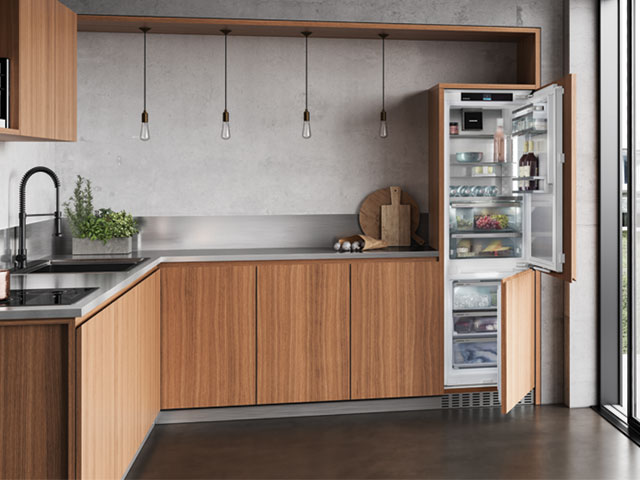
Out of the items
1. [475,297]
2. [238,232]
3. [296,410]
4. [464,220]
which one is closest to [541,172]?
[464,220]

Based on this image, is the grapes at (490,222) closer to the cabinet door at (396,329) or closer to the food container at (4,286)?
the cabinet door at (396,329)

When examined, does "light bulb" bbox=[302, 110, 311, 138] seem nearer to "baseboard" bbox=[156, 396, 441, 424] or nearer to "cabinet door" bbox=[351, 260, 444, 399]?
"cabinet door" bbox=[351, 260, 444, 399]

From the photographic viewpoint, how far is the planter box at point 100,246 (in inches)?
151

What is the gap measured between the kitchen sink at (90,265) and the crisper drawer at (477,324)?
2012mm

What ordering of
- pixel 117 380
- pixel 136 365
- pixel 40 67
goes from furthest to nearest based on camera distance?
pixel 136 365 → pixel 40 67 → pixel 117 380

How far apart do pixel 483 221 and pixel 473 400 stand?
1.13 metres

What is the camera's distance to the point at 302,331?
376 cm

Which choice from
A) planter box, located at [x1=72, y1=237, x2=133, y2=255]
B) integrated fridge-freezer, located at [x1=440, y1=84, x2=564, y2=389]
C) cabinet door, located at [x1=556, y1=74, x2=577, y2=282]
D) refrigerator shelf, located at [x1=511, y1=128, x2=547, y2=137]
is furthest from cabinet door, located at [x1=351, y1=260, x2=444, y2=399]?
planter box, located at [x1=72, y1=237, x2=133, y2=255]

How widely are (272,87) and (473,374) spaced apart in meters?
2.24

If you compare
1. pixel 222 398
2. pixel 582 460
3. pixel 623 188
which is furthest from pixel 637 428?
pixel 222 398

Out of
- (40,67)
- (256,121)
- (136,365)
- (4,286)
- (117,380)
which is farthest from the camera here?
(256,121)

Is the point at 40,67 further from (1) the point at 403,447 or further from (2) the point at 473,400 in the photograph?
(2) the point at 473,400

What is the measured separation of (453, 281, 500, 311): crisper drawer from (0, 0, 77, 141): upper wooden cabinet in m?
2.47

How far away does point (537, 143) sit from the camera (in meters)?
3.68
